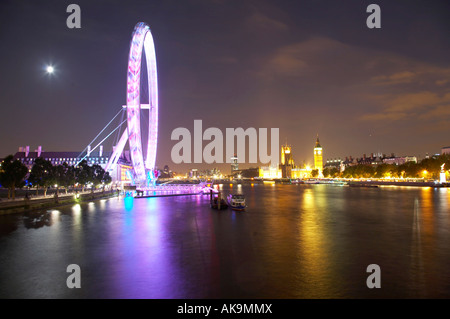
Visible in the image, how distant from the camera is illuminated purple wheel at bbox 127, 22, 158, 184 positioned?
159 ft

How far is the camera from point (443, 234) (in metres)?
23.3

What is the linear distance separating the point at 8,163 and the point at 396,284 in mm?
43314

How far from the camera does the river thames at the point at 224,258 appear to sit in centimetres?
1194

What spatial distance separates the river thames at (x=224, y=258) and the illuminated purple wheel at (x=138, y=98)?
23817mm

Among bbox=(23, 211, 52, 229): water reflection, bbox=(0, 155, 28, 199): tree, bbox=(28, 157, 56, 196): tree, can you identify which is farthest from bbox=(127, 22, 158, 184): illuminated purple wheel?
bbox=(23, 211, 52, 229): water reflection

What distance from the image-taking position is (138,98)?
50062 mm

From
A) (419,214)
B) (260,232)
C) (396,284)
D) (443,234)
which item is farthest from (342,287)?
(419,214)

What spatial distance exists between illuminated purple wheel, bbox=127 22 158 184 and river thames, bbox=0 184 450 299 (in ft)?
78.1

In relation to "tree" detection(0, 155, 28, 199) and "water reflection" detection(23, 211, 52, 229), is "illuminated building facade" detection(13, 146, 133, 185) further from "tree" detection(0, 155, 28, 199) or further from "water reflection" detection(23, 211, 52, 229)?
"water reflection" detection(23, 211, 52, 229)

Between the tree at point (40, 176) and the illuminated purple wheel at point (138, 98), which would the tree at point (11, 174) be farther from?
the illuminated purple wheel at point (138, 98)

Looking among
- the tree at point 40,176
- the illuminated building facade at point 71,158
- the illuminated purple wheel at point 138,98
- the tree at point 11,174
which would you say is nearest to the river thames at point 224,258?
the tree at point 11,174

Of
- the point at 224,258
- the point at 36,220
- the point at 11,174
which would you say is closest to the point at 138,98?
the point at 11,174

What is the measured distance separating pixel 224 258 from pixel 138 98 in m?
38.4
